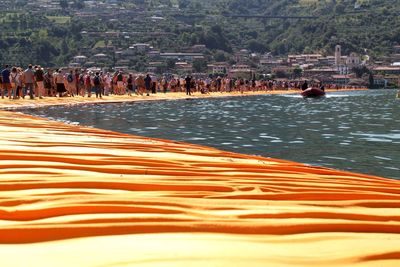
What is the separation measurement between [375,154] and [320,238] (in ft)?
22.9

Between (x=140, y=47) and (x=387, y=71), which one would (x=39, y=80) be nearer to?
(x=140, y=47)

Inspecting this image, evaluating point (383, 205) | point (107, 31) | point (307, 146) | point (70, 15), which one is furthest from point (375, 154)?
point (70, 15)

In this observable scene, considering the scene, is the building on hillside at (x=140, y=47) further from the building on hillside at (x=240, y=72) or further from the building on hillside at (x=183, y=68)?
the building on hillside at (x=240, y=72)

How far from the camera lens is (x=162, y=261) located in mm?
1681

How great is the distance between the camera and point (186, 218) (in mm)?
2154

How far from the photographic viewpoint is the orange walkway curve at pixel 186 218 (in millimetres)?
1756

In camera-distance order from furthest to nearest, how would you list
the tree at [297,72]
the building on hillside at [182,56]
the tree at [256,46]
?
the tree at [256,46] < the tree at [297,72] < the building on hillside at [182,56]

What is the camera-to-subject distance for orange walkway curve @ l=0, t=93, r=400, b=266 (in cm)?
176

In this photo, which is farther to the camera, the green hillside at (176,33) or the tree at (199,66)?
the tree at (199,66)

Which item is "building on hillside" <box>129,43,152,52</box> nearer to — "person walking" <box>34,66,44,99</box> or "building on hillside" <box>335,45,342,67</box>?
"building on hillside" <box>335,45,342,67</box>

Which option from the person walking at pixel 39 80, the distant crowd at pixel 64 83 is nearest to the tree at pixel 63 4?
the distant crowd at pixel 64 83

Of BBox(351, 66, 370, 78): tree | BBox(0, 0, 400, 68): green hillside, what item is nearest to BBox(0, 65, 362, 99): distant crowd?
BBox(0, 0, 400, 68): green hillside

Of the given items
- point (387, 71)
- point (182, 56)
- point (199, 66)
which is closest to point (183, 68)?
point (199, 66)

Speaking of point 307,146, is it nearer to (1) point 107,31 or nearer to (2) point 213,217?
(2) point 213,217
